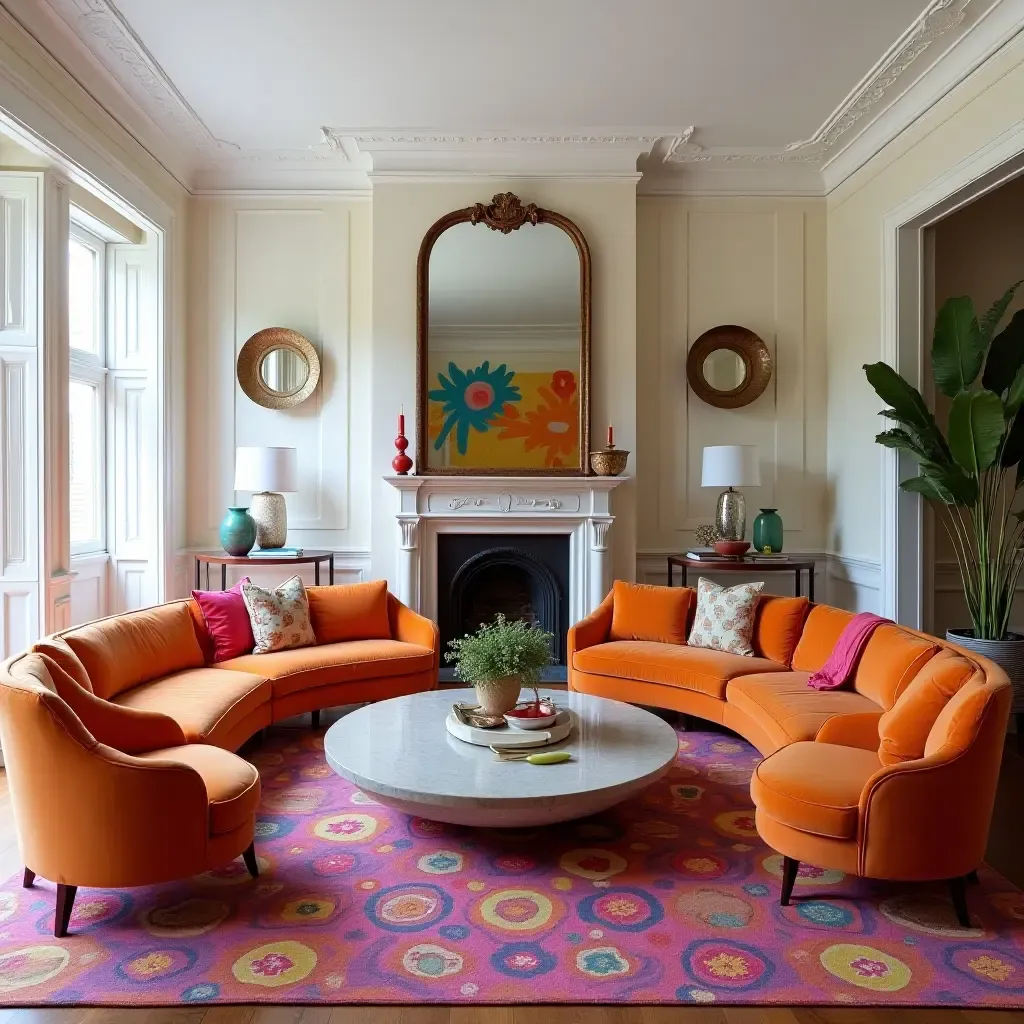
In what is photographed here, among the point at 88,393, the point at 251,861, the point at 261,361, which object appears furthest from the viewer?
the point at 261,361

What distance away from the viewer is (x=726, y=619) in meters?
4.43

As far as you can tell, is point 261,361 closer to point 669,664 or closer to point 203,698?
point 203,698

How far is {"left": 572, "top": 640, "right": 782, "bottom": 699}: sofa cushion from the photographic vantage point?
406 cm

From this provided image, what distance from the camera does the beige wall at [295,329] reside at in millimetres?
5746

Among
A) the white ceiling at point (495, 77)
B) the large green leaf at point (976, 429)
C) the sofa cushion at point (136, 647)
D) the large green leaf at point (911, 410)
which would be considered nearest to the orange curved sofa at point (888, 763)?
the large green leaf at point (976, 429)

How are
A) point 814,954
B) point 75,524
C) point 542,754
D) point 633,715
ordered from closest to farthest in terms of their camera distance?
point 814,954 < point 542,754 < point 633,715 < point 75,524

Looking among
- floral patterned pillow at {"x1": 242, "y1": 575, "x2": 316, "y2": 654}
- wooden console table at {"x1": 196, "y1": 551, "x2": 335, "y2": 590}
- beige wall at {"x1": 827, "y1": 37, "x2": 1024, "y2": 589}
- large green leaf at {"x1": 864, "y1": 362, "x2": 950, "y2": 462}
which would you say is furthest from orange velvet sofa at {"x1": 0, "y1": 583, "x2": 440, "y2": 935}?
beige wall at {"x1": 827, "y1": 37, "x2": 1024, "y2": 589}

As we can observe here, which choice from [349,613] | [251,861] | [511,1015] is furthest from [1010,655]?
[251,861]

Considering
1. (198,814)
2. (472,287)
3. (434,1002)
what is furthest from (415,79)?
(434,1002)

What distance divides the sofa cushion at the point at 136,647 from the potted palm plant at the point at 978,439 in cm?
395

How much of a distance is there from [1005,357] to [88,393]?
5541 mm

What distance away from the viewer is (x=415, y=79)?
447 cm

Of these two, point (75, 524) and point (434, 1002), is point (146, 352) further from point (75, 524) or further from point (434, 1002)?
point (434, 1002)

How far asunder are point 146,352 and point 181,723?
3.19m
